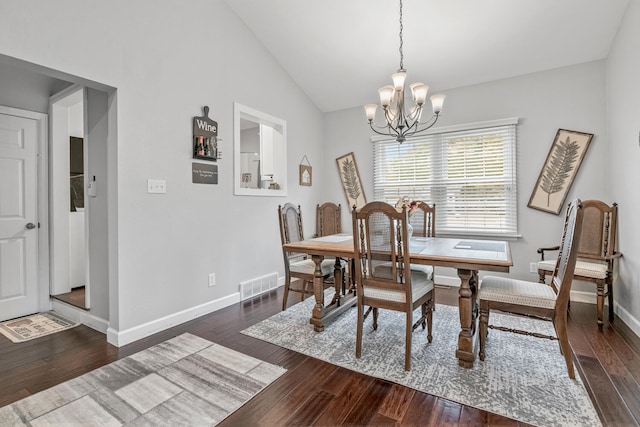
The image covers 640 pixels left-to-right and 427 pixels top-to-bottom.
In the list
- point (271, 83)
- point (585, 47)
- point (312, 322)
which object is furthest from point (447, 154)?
point (312, 322)

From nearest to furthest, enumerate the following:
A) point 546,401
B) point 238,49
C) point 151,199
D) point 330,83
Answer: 1. point 546,401
2. point 151,199
3. point 238,49
4. point 330,83

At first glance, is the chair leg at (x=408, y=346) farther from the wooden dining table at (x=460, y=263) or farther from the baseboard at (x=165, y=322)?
the baseboard at (x=165, y=322)

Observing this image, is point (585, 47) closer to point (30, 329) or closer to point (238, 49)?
point (238, 49)

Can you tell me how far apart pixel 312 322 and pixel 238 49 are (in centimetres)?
309

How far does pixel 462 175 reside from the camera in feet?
13.1

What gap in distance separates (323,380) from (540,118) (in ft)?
12.1

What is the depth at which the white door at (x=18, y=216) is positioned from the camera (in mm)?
2914

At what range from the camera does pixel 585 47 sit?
10.4ft

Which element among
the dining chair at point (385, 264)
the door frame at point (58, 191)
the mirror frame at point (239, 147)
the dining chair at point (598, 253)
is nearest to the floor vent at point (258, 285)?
the mirror frame at point (239, 147)

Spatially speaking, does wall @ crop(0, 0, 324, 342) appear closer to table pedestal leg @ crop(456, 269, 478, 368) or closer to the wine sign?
the wine sign

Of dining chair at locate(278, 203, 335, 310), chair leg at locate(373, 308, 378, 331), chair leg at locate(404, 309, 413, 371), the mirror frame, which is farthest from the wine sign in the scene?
chair leg at locate(404, 309, 413, 371)

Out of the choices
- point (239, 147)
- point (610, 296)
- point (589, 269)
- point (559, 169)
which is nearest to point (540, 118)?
point (559, 169)

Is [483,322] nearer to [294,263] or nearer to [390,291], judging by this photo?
[390,291]

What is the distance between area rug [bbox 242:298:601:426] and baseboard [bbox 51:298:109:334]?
1.28m
